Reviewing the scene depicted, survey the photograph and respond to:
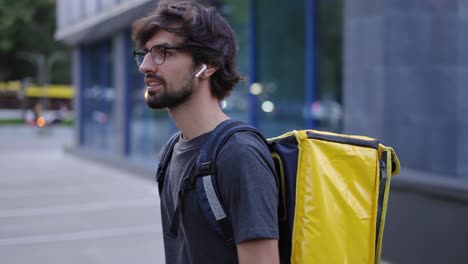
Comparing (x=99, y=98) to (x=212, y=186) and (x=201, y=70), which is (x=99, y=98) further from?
(x=212, y=186)

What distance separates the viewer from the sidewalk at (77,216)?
7746 mm

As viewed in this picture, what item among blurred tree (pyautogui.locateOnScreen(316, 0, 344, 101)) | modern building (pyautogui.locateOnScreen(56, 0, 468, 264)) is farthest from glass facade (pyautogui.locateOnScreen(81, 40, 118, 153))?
blurred tree (pyautogui.locateOnScreen(316, 0, 344, 101))

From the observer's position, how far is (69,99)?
7019 cm

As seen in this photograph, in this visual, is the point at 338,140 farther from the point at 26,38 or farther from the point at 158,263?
the point at 26,38

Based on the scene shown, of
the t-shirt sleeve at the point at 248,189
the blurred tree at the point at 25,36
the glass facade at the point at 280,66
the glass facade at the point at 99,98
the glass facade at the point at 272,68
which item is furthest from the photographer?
the blurred tree at the point at 25,36

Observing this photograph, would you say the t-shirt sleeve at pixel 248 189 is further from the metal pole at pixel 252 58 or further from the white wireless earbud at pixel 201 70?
the metal pole at pixel 252 58

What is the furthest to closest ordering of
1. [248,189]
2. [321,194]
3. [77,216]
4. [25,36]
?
[25,36] → [77,216] → [321,194] → [248,189]

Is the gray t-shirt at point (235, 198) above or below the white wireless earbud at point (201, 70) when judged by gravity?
below

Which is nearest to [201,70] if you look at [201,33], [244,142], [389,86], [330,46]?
[201,33]

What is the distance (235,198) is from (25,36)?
58.5 meters

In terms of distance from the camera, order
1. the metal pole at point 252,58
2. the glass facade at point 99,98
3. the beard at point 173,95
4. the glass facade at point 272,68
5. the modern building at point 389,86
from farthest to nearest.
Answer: the glass facade at point 99,98
the metal pole at point 252,58
the glass facade at point 272,68
the modern building at point 389,86
the beard at point 173,95

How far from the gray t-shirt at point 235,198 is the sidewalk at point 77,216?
5314 millimetres

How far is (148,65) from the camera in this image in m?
2.14

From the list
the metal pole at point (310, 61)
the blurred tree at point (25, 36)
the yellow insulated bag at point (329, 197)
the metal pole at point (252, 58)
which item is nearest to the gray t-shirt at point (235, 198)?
the yellow insulated bag at point (329, 197)
